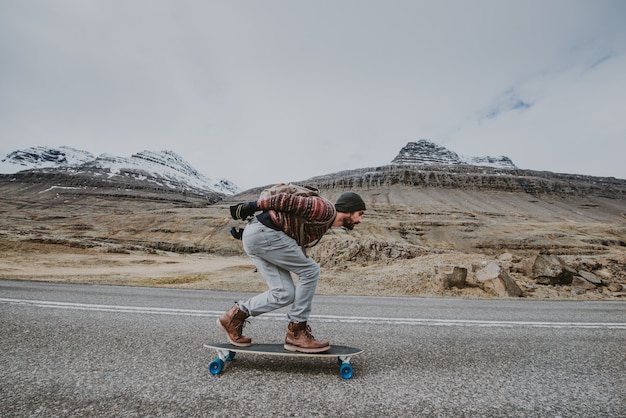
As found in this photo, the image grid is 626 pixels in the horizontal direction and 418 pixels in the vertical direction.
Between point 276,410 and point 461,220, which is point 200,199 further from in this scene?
point 276,410

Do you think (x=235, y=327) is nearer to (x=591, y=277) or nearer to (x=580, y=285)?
(x=580, y=285)

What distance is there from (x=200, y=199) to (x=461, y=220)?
490 feet

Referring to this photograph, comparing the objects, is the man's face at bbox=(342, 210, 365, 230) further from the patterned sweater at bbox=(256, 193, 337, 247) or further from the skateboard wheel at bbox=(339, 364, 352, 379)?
the skateboard wheel at bbox=(339, 364, 352, 379)

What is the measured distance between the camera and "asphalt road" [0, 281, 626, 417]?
241 centimetres

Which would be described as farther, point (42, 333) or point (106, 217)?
point (106, 217)

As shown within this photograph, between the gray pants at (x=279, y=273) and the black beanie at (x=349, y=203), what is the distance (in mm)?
629

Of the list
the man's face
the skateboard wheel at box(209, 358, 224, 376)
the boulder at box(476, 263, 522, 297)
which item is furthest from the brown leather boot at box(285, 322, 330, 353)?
the boulder at box(476, 263, 522, 297)

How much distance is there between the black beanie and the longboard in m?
1.41

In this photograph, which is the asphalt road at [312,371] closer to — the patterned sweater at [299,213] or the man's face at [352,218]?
the patterned sweater at [299,213]

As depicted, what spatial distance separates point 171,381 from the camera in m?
2.80

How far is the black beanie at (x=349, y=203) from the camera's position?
335cm

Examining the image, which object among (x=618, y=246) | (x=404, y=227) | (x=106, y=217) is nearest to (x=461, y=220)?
(x=404, y=227)

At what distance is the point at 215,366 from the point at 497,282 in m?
11.9

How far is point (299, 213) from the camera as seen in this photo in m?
3.23
